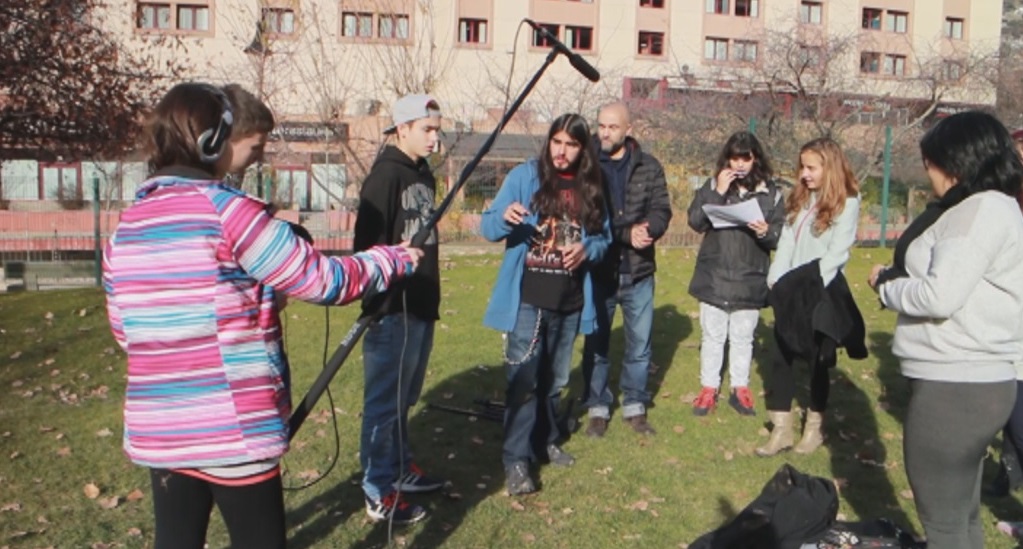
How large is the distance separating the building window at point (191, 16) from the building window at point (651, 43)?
2044 centimetres

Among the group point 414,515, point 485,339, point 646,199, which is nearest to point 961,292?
point 414,515

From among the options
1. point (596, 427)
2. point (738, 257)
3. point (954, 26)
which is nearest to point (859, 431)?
point (738, 257)

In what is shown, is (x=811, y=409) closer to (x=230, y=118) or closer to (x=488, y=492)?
(x=488, y=492)

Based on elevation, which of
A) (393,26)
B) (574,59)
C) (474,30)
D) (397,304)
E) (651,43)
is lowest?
(397,304)

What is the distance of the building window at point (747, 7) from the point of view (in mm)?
49281

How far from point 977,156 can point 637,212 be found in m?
3.05

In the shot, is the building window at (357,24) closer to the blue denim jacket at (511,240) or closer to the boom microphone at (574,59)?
the blue denim jacket at (511,240)

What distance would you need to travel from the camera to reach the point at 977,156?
343 cm

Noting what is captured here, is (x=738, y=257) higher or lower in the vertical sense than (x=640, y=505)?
higher

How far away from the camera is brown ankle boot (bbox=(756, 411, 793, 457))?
5.91 metres

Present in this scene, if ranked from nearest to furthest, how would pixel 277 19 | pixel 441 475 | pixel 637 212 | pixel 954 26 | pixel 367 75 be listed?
pixel 441 475
pixel 637 212
pixel 277 19
pixel 367 75
pixel 954 26

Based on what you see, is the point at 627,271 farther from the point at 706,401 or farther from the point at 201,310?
the point at 201,310

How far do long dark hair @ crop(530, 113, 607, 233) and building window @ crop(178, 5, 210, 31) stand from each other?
127 feet

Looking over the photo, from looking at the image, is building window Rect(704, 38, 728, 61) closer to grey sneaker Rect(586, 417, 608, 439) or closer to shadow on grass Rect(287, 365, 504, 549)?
shadow on grass Rect(287, 365, 504, 549)
